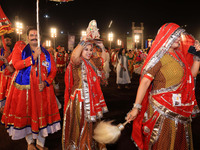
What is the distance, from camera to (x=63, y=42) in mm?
53344

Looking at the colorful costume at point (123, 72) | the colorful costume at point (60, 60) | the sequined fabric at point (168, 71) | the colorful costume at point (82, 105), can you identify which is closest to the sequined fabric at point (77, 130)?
the colorful costume at point (82, 105)

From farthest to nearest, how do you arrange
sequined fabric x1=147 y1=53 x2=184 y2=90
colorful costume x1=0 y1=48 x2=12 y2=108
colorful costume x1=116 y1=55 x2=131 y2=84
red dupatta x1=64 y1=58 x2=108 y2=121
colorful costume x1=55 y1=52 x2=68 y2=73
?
1. colorful costume x1=55 y1=52 x2=68 y2=73
2. colorful costume x1=116 y1=55 x2=131 y2=84
3. colorful costume x1=0 y1=48 x2=12 y2=108
4. red dupatta x1=64 y1=58 x2=108 y2=121
5. sequined fabric x1=147 y1=53 x2=184 y2=90

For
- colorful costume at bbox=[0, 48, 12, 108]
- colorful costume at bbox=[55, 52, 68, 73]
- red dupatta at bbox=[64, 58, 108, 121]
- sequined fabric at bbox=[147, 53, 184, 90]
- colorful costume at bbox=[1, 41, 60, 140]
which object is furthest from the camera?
colorful costume at bbox=[55, 52, 68, 73]

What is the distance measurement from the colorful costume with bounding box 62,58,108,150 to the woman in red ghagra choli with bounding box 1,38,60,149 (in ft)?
1.42

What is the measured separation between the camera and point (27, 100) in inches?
119

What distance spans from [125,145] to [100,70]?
165 centimetres

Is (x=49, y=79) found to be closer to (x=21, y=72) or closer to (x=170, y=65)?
(x=21, y=72)

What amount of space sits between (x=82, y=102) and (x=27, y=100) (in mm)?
A: 967

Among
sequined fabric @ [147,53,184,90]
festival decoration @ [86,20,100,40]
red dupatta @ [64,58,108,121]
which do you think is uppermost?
festival decoration @ [86,20,100,40]

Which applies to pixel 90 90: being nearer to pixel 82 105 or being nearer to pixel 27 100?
pixel 82 105

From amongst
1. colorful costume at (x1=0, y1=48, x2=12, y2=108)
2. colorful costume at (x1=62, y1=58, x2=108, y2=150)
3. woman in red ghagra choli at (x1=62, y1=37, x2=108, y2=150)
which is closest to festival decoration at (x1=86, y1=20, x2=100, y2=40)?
woman in red ghagra choli at (x1=62, y1=37, x2=108, y2=150)

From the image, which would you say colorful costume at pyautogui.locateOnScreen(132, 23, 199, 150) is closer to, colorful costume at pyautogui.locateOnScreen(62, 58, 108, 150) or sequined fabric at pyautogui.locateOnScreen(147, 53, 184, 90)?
sequined fabric at pyautogui.locateOnScreen(147, 53, 184, 90)

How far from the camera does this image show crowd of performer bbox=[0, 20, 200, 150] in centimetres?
204

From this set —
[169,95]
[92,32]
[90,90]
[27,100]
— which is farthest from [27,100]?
[169,95]
